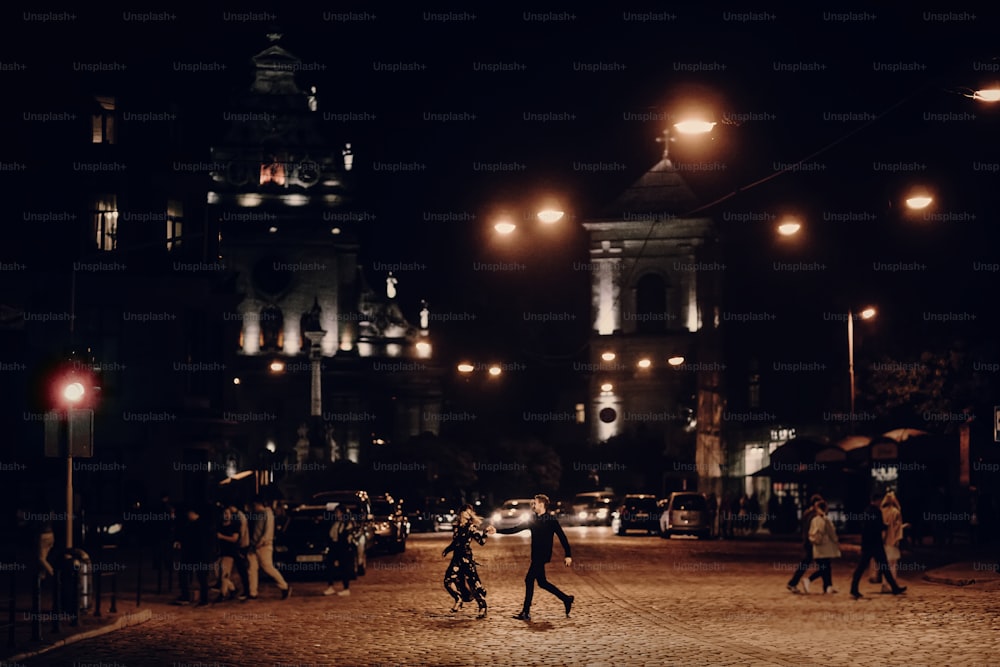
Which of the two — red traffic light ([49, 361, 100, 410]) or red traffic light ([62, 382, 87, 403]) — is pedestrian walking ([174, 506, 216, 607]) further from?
red traffic light ([62, 382, 87, 403])

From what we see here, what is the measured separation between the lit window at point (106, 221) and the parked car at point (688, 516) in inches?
868

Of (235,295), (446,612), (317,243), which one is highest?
(317,243)

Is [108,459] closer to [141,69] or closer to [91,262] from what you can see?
[91,262]

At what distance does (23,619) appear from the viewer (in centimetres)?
2183

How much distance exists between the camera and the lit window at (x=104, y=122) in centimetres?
5581

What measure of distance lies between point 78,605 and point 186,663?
5.30m

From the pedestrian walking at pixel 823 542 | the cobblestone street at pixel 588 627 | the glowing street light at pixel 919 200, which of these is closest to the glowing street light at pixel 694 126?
the cobblestone street at pixel 588 627

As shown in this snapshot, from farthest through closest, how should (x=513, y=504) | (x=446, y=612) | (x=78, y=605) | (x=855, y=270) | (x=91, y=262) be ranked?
(x=513, y=504) < (x=855, y=270) < (x=91, y=262) < (x=446, y=612) < (x=78, y=605)

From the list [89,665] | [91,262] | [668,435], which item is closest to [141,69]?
[91,262]

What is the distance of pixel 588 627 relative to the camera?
67.8ft

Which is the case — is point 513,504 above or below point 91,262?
below

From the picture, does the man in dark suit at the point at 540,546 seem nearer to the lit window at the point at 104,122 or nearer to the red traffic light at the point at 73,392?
the red traffic light at the point at 73,392

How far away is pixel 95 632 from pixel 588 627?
21.0ft

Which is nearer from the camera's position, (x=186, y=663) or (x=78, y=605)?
(x=186, y=663)
